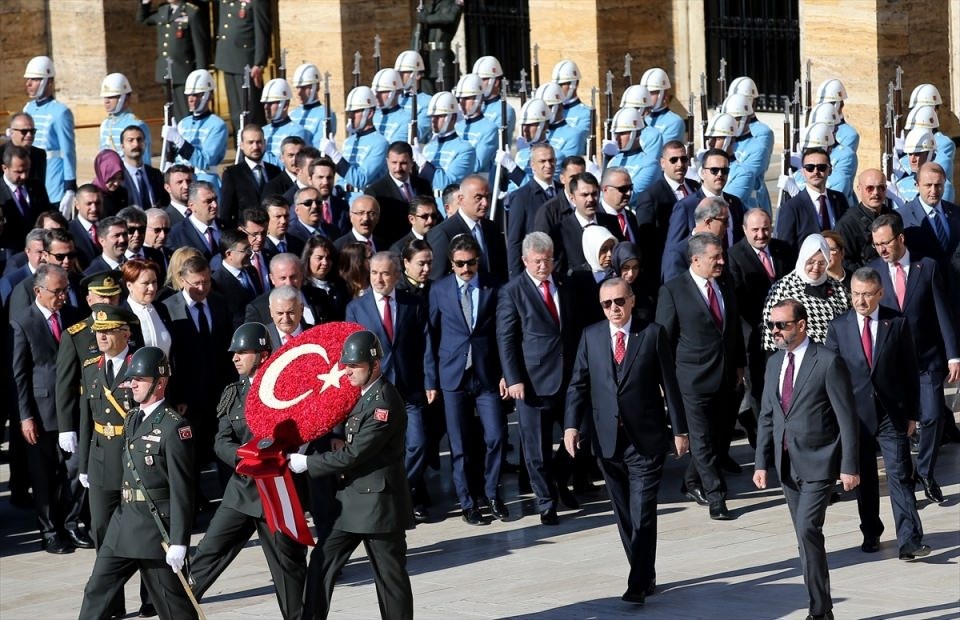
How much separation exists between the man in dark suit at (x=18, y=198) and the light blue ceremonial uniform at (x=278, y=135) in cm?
286

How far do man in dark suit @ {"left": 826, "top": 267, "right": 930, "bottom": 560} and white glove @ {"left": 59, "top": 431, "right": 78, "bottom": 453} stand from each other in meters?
4.05

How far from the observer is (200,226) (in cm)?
1346

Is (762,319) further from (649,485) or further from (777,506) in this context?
(649,485)

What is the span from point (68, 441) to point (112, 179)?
4206 mm

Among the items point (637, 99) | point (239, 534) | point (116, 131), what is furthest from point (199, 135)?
point (239, 534)

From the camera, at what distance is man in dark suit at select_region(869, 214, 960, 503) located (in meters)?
12.1

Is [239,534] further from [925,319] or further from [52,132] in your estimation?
[52,132]

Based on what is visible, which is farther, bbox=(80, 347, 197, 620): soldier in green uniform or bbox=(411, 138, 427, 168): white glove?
bbox=(411, 138, 427, 168): white glove

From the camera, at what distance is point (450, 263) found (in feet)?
42.9

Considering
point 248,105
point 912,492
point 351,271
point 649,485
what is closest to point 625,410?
point 649,485

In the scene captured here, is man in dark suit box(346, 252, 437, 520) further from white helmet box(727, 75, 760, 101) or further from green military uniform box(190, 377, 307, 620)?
white helmet box(727, 75, 760, 101)

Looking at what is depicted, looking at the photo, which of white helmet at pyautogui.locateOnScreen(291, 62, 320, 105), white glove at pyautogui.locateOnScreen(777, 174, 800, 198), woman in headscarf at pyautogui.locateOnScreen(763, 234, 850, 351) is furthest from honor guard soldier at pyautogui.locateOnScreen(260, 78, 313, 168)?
woman in headscarf at pyautogui.locateOnScreen(763, 234, 850, 351)

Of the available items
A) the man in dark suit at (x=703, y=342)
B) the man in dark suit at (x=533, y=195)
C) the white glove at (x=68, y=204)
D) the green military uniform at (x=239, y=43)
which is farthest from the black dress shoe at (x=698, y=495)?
the green military uniform at (x=239, y=43)

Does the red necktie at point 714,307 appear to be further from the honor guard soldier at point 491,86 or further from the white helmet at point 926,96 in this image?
the honor guard soldier at point 491,86
